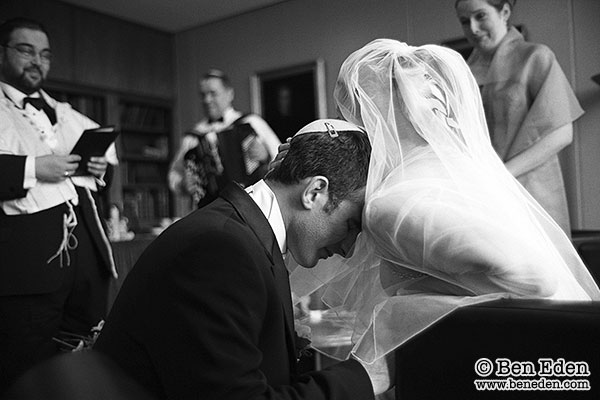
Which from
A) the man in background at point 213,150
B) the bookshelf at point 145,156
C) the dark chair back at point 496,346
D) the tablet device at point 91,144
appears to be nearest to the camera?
the dark chair back at point 496,346

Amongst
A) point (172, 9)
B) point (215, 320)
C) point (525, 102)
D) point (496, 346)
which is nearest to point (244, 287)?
point (215, 320)

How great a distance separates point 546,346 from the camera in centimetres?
81

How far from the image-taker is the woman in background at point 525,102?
2.18 meters

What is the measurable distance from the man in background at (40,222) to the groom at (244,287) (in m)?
1.36

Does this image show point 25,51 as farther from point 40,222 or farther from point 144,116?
point 144,116

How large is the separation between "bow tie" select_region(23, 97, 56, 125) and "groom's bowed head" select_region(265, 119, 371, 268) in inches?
66.6

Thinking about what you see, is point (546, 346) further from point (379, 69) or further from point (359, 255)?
point (379, 69)

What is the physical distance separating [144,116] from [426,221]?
576cm

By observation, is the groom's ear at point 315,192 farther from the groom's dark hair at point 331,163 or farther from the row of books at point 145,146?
the row of books at point 145,146

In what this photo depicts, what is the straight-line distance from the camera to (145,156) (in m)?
6.30

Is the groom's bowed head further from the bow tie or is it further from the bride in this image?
the bow tie

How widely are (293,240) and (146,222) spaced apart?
5.32 meters

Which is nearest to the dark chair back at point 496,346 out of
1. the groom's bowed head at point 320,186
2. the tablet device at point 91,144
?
the groom's bowed head at point 320,186

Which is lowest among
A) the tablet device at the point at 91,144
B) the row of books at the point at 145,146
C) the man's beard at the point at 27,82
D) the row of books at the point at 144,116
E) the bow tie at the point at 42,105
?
the tablet device at the point at 91,144
